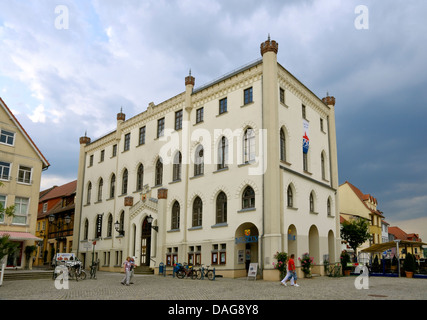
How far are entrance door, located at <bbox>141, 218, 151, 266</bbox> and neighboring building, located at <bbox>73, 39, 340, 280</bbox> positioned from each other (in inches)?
3.4

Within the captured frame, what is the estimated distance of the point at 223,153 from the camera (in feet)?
96.5

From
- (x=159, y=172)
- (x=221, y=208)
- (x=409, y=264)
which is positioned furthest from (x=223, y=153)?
(x=409, y=264)

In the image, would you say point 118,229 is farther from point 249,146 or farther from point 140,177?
point 249,146

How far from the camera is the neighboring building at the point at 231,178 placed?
26266 mm

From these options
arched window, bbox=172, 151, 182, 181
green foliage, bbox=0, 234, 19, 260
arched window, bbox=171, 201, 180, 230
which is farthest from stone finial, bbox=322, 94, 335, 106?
green foliage, bbox=0, 234, 19, 260

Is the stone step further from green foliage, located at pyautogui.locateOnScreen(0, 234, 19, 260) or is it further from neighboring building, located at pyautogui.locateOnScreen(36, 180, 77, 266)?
neighboring building, located at pyautogui.locateOnScreen(36, 180, 77, 266)

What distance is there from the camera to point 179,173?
32625 millimetres

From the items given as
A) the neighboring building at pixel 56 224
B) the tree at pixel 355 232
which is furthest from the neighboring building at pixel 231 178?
the tree at pixel 355 232

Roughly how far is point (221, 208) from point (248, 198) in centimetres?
267

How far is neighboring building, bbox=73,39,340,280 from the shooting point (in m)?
26.3

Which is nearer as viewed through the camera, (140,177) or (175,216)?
(175,216)

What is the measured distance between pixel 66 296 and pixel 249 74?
1913 centimetres

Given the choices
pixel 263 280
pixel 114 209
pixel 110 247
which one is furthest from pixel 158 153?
pixel 263 280
